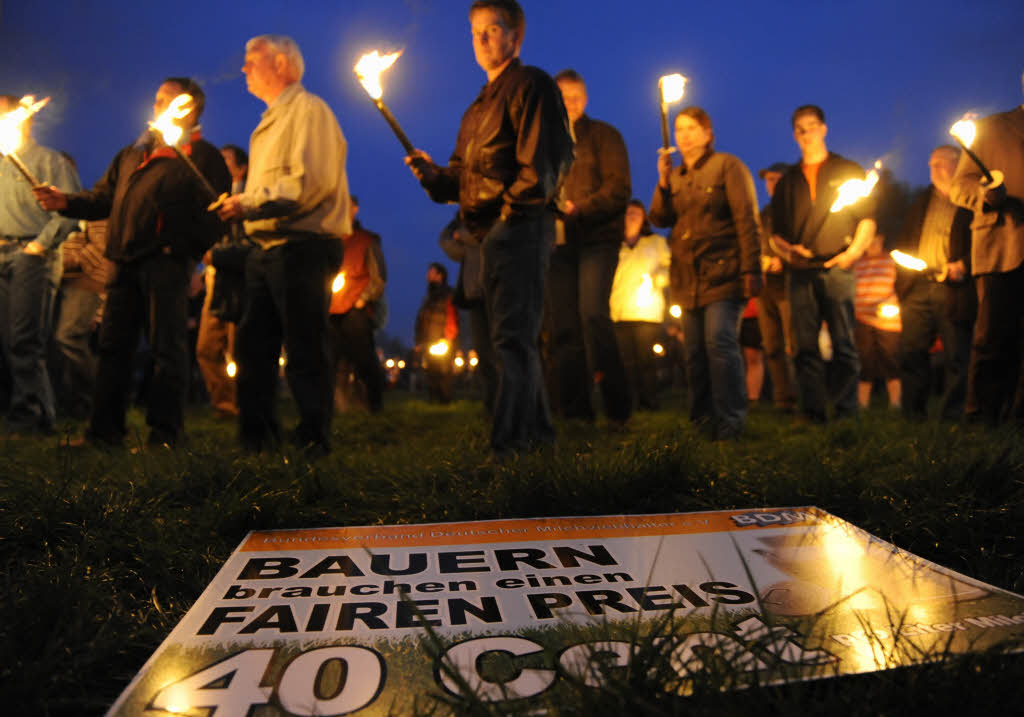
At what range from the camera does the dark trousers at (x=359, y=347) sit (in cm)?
734

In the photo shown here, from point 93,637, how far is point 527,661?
2.84 feet

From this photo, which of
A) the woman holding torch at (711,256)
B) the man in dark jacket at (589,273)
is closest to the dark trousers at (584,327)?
the man in dark jacket at (589,273)

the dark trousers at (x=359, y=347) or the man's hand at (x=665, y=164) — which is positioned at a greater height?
the man's hand at (x=665, y=164)

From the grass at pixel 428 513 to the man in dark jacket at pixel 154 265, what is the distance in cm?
76

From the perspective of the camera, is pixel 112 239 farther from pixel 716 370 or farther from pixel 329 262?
pixel 716 370

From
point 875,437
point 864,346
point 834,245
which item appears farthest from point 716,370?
point 864,346

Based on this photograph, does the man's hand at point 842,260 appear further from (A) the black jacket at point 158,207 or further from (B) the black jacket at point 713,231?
(A) the black jacket at point 158,207

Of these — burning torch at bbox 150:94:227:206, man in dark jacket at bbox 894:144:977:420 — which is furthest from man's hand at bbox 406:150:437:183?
man in dark jacket at bbox 894:144:977:420

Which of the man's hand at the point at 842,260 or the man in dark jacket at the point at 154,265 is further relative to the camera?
the man's hand at the point at 842,260

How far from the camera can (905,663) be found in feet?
3.83

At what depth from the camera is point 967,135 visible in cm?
394

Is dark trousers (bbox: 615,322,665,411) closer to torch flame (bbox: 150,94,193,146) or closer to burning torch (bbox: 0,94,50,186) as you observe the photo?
torch flame (bbox: 150,94,193,146)

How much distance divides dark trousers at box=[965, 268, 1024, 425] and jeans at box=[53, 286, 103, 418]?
6.70m

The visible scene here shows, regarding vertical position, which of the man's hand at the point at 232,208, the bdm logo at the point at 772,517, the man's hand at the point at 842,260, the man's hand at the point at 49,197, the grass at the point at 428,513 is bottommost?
the bdm logo at the point at 772,517
